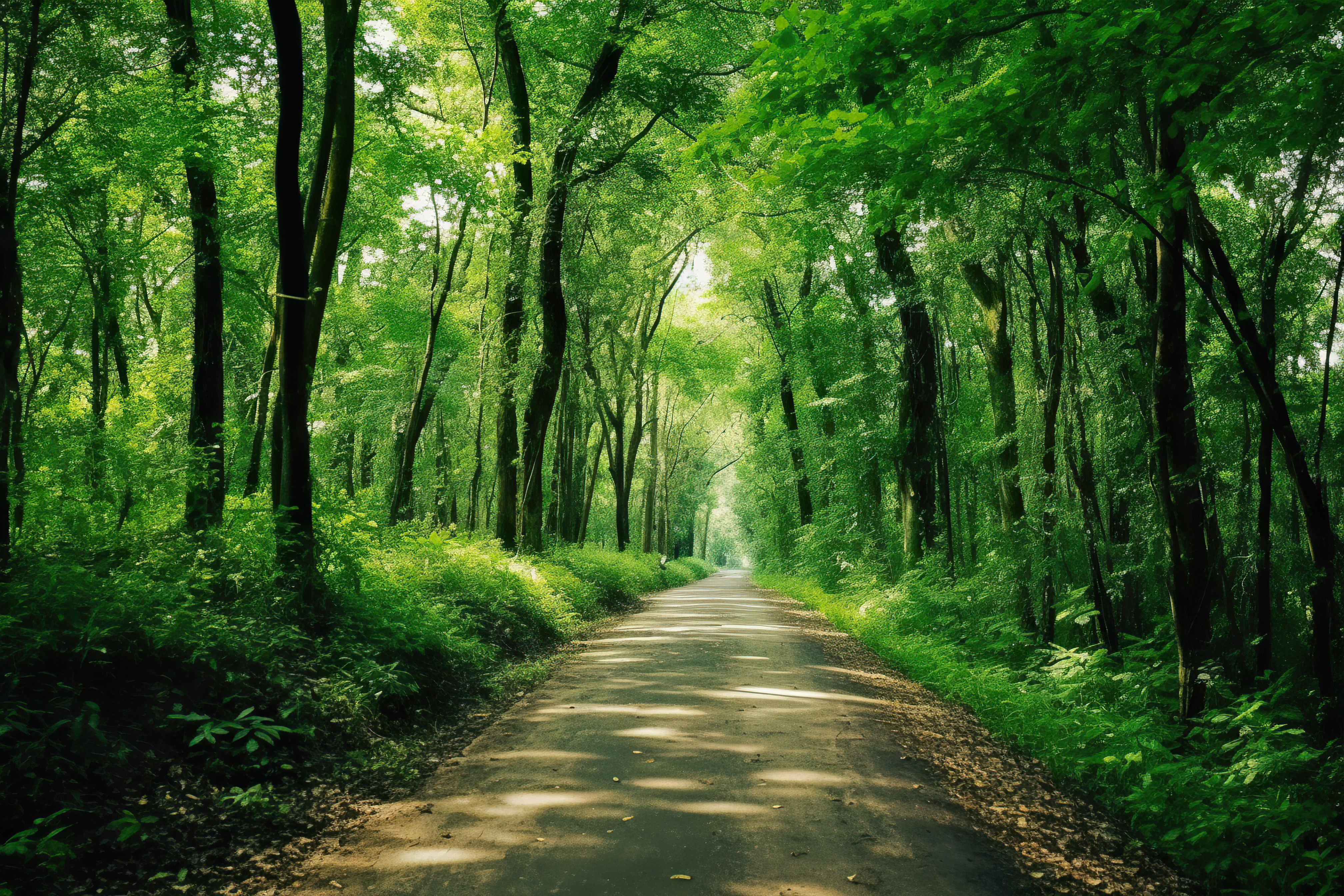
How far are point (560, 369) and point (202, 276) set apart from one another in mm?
7673

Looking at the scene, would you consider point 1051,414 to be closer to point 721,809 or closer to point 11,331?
point 721,809

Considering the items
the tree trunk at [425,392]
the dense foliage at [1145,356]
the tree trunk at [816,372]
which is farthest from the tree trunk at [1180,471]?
the tree trunk at [816,372]

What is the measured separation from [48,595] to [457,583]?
219 inches

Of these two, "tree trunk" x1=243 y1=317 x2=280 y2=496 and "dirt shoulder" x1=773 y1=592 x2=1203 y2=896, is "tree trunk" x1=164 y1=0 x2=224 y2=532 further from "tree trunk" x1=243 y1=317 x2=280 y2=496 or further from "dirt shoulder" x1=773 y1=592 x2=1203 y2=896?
"dirt shoulder" x1=773 y1=592 x2=1203 y2=896

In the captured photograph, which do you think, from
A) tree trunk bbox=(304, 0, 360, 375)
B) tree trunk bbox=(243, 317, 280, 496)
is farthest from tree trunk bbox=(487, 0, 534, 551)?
tree trunk bbox=(304, 0, 360, 375)

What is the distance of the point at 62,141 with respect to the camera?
Answer: 908 cm

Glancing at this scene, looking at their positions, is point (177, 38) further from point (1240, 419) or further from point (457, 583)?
point (1240, 419)

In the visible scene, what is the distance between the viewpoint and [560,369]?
14.8 metres

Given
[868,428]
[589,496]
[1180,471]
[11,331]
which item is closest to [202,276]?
[11,331]

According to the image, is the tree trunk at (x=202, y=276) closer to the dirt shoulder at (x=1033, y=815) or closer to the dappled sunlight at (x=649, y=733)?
the dappled sunlight at (x=649, y=733)

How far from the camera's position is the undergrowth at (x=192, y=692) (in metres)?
3.40

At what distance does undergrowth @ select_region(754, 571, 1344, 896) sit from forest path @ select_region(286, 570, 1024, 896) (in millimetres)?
1038

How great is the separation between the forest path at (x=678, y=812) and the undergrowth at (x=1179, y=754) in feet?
3.41

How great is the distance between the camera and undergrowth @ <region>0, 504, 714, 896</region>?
134 inches
